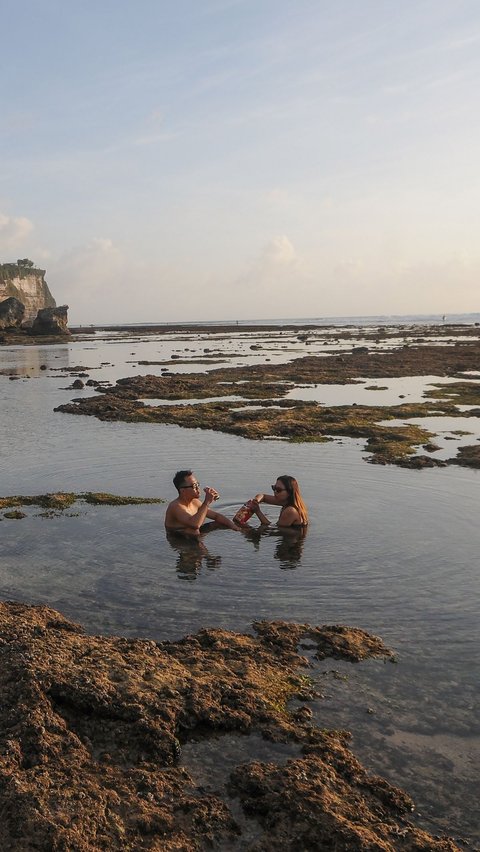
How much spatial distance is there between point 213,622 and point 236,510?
5968mm

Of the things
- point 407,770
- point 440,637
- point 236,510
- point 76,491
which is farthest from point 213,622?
point 76,491

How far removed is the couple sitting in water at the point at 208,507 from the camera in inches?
527

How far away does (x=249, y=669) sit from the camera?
301 inches

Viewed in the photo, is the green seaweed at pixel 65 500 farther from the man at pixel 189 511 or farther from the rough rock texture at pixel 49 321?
the rough rock texture at pixel 49 321

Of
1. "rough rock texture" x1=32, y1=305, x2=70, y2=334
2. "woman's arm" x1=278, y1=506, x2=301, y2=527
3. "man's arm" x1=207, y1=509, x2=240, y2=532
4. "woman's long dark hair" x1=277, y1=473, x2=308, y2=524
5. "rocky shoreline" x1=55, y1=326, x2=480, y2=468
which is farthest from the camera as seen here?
"rough rock texture" x1=32, y1=305, x2=70, y2=334

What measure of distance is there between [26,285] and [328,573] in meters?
143

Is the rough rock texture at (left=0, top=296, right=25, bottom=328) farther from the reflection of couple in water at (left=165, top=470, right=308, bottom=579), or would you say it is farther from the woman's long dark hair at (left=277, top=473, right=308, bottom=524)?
the woman's long dark hair at (left=277, top=473, right=308, bottom=524)

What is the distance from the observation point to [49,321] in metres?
107

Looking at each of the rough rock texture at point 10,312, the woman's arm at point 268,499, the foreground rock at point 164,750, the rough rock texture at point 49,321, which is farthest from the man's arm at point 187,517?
the rough rock texture at point 10,312

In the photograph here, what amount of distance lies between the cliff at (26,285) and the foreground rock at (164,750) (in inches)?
5090

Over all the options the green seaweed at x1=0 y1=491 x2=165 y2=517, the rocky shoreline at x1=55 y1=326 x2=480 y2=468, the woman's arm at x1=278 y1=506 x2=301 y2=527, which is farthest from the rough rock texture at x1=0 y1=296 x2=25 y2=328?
the woman's arm at x1=278 y1=506 x2=301 y2=527

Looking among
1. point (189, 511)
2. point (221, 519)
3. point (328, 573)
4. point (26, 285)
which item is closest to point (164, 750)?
point (328, 573)

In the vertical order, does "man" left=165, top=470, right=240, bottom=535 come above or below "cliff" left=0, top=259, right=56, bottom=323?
below

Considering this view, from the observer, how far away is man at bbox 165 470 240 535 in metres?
13.3
